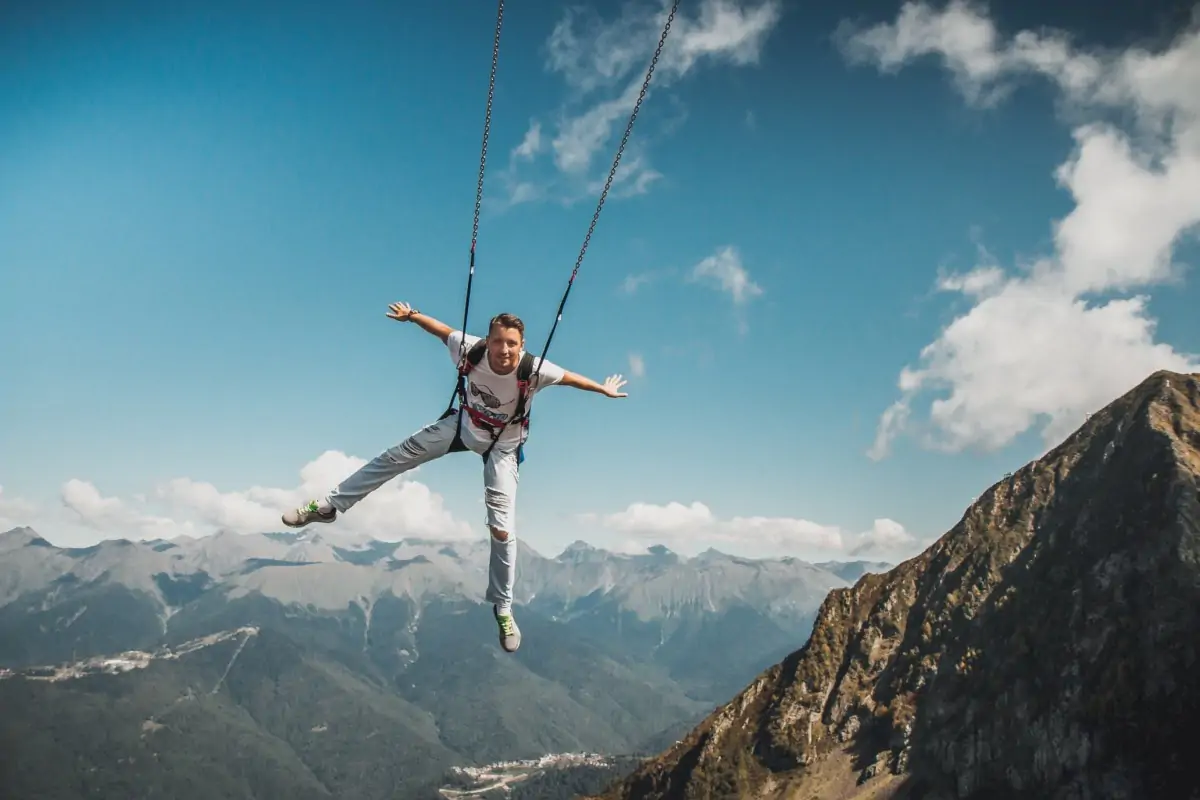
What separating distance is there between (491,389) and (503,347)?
92 cm

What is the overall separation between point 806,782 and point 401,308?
175 m

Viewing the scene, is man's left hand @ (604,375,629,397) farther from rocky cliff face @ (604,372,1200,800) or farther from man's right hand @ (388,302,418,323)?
rocky cliff face @ (604,372,1200,800)

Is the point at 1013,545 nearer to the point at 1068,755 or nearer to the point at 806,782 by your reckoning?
the point at 1068,755

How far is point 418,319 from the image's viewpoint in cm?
1180

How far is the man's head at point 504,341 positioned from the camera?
1098cm

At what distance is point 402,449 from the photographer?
12117 millimetres

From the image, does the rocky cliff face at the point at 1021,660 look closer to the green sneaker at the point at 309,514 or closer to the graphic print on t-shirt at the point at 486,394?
the graphic print on t-shirt at the point at 486,394

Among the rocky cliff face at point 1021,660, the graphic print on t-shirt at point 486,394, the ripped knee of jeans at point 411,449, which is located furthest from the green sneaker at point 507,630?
the rocky cliff face at point 1021,660

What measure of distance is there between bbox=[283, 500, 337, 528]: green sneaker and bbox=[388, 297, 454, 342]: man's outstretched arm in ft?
10.7

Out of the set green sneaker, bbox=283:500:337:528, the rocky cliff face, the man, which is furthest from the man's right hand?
the rocky cliff face

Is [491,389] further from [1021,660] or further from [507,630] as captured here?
[1021,660]

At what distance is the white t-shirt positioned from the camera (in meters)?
11.6

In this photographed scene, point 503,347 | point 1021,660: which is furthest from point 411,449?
point 1021,660

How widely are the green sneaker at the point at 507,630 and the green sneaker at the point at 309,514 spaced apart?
3.17 m
